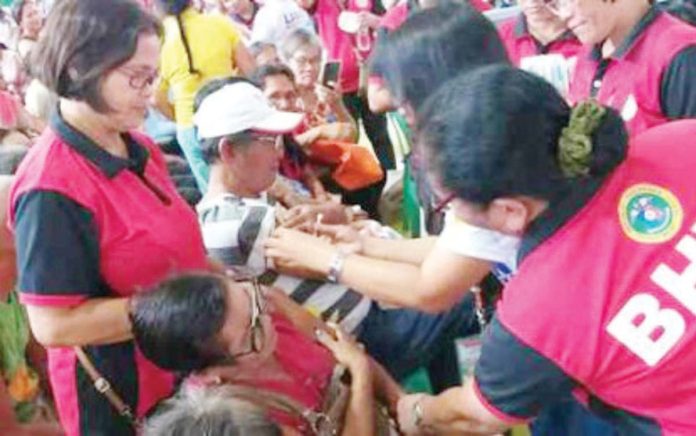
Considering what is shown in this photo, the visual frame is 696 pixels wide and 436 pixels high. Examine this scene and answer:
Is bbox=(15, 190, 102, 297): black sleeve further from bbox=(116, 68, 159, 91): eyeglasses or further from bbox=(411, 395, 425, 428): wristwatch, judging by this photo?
bbox=(411, 395, 425, 428): wristwatch

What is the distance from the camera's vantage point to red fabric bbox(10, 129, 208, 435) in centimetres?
145

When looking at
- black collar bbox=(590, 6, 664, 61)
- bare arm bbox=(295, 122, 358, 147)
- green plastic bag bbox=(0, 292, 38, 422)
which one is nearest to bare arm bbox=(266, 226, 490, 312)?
green plastic bag bbox=(0, 292, 38, 422)

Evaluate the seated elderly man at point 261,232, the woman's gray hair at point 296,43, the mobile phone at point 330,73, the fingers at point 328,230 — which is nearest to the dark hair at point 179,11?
the woman's gray hair at point 296,43

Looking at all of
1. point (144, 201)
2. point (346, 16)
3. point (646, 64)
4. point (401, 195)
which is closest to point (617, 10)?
point (646, 64)

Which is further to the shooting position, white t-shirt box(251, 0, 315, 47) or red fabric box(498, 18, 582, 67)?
white t-shirt box(251, 0, 315, 47)

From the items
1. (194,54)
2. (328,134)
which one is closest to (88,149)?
(328,134)

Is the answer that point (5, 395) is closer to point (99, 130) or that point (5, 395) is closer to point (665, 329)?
point (99, 130)

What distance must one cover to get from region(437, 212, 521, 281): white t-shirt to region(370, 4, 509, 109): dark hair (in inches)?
9.3

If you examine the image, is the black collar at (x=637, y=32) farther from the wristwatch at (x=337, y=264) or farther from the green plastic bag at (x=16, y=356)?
the green plastic bag at (x=16, y=356)

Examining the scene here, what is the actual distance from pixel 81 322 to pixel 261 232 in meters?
0.39

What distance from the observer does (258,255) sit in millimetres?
1754

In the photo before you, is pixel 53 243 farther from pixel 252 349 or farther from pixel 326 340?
pixel 326 340

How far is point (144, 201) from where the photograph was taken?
152cm

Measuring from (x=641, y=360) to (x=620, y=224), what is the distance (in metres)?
0.16
